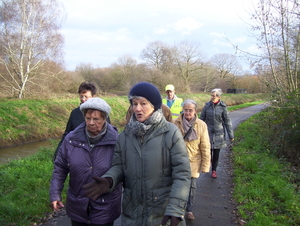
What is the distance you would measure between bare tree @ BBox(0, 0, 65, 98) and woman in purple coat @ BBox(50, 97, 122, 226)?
20.9 m

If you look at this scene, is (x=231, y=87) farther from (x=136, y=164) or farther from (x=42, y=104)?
(x=136, y=164)

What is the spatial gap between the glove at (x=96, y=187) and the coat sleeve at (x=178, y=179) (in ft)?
1.80

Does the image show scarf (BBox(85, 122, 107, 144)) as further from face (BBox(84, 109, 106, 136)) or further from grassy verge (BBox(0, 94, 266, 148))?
grassy verge (BBox(0, 94, 266, 148))

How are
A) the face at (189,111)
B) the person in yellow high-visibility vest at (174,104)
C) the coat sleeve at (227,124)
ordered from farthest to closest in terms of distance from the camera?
the coat sleeve at (227,124) < the person in yellow high-visibility vest at (174,104) < the face at (189,111)

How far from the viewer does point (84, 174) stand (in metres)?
2.58

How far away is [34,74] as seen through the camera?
23.6m

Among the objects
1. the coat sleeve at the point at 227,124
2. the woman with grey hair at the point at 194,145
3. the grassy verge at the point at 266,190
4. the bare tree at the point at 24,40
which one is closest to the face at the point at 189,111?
the woman with grey hair at the point at 194,145

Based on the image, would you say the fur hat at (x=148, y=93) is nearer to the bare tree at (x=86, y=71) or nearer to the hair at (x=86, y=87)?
the hair at (x=86, y=87)

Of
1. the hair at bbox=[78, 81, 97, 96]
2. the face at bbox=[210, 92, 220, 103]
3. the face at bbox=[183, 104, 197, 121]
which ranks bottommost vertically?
the face at bbox=[183, 104, 197, 121]

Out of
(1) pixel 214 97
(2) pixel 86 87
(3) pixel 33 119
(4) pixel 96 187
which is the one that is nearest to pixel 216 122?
(1) pixel 214 97

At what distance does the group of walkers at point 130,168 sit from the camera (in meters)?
2.30

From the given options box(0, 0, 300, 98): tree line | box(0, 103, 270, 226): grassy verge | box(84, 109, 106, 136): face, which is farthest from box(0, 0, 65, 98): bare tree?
box(84, 109, 106, 136): face

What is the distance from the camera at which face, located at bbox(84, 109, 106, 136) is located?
2672 mm

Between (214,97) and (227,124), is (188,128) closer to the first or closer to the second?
(214,97)
